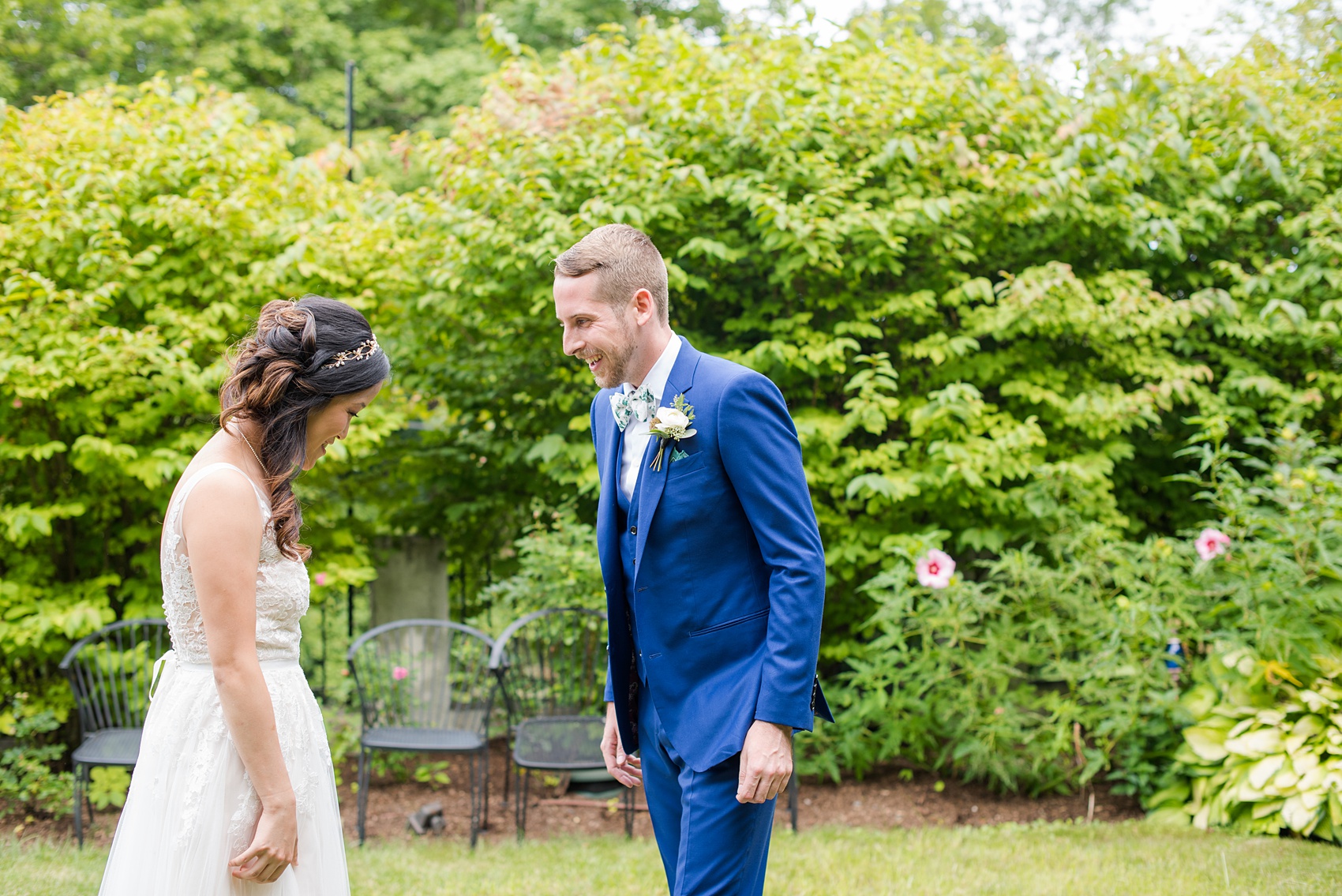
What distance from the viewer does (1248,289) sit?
17.9 feet

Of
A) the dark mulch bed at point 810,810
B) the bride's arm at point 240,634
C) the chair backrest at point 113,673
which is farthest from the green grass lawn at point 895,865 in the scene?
the bride's arm at point 240,634

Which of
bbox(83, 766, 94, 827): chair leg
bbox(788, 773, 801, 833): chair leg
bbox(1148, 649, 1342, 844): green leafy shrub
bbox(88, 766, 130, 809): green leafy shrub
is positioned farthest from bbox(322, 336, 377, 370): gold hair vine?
bbox(1148, 649, 1342, 844): green leafy shrub

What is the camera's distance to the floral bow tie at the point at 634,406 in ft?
7.34

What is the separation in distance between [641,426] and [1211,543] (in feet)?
11.8

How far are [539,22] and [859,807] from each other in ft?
49.1

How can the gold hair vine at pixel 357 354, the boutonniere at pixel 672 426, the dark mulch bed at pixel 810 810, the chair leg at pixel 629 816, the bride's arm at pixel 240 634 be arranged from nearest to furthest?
1. the bride's arm at pixel 240 634
2. the gold hair vine at pixel 357 354
3. the boutonniere at pixel 672 426
4. the chair leg at pixel 629 816
5. the dark mulch bed at pixel 810 810

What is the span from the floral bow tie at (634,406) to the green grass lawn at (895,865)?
2299 mm

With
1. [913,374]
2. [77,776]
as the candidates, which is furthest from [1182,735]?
[77,776]

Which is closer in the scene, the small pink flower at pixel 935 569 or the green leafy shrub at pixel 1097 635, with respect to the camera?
the green leafy shrub at pixel 1097 635

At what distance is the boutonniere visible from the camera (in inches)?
82.0

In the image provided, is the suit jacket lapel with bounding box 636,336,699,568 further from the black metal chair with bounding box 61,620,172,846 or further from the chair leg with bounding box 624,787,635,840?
the black metal chair with bounding box 61,620,172,846

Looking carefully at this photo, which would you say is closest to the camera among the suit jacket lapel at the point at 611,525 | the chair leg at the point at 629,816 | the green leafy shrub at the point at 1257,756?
the suit jacket lapel at the point at 611,525

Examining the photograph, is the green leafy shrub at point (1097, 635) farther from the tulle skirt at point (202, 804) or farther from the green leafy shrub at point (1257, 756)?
the tulle skirt at point (202, 804)

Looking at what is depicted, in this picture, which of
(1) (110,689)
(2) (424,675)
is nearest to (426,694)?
(2) (424,675)
